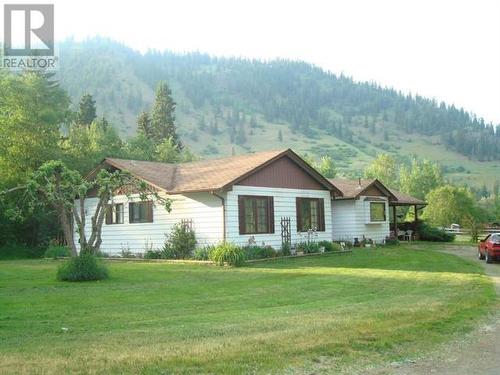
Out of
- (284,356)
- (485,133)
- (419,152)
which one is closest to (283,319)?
(284,356)

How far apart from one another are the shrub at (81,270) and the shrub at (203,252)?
670 cm

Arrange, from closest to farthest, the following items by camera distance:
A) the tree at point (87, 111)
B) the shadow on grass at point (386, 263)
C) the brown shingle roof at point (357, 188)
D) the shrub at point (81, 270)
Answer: the shrub at point (81, 270)
the shadow on grass at point (386, 263)
the brown shingle roof at point (357, 188)
the tree at point (87, 111)

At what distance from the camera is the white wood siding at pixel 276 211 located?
24.0 m

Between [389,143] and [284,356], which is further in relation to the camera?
[389,143]

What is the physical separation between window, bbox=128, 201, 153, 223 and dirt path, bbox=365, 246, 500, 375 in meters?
19.0

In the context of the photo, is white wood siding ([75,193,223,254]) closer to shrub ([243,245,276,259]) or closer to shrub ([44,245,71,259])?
shrub ([243,245,276,259])

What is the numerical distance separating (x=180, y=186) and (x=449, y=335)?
1734cm

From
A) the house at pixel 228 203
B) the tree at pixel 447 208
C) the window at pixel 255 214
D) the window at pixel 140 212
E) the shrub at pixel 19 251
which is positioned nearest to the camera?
the house at pixel 228 203

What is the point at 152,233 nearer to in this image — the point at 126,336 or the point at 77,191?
the point at 77,191

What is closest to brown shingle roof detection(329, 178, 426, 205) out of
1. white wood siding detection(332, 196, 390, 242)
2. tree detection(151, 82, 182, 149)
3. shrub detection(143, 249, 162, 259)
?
white wood siding detection(332, 196, 390, 242)

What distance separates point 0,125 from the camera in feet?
99.5

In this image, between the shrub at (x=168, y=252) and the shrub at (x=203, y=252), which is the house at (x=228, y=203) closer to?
the shrub at (x=203, y=252)

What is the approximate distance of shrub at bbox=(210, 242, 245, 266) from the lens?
2116cm

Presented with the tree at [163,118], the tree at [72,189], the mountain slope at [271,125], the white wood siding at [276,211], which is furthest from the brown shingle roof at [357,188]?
the mountain slope at [271,125]
